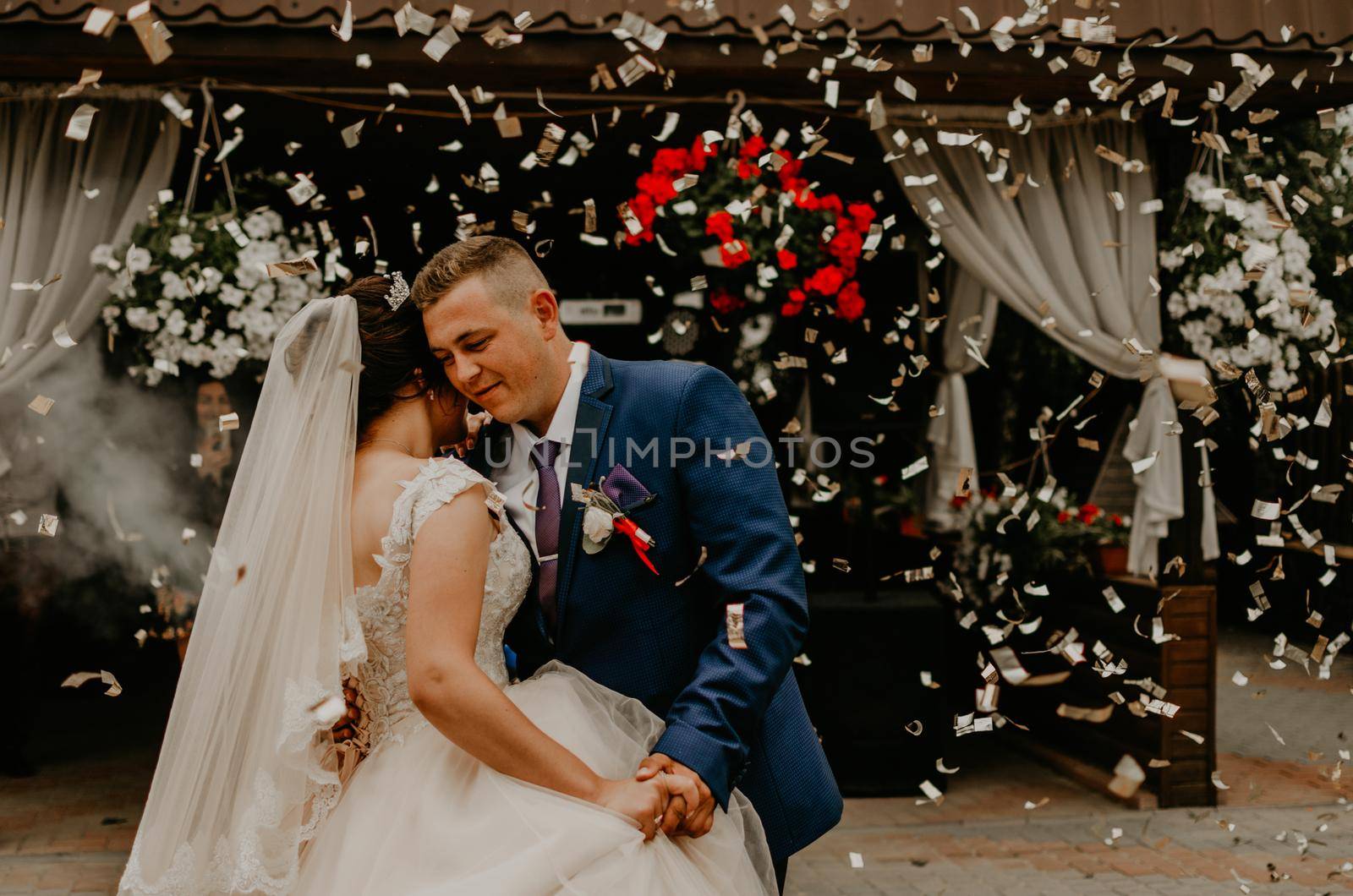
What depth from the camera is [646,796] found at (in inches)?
88.4

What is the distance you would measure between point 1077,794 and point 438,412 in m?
4.77

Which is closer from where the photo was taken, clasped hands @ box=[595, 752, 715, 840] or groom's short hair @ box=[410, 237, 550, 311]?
clasped hands @ box=[595, 752, 715, 840]

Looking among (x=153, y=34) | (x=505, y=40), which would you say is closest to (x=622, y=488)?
(x=505, y=40)

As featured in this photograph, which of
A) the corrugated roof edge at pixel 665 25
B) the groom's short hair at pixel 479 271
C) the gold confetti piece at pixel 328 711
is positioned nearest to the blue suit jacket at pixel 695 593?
the groom's short hair at pixel 479 271

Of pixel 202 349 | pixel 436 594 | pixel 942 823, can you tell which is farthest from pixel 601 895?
pixel 942 823

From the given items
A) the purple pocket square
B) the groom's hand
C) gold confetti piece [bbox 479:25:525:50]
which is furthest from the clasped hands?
gold confetti piece [bbox 479:25:525:50]

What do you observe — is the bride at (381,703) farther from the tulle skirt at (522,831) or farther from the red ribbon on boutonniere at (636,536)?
the red ribbon on boutonniere at (636,536)

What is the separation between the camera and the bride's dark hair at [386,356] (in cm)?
263

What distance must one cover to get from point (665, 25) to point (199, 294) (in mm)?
2315

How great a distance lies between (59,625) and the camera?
835cm

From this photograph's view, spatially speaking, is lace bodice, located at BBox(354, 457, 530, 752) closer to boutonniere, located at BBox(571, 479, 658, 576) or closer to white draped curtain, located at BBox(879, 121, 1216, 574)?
boutonniere, located at BBox(571, 479, 658, 576)

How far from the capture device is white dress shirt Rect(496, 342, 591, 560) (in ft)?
8.59

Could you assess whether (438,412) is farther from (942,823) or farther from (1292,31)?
(1292,31)

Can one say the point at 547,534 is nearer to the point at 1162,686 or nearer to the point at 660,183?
the point at 660,183
